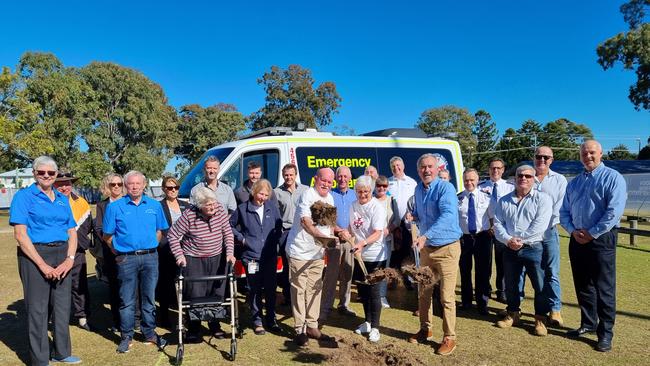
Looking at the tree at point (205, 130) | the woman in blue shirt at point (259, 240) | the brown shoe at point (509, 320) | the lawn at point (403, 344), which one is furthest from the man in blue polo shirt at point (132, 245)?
the tree at point (205, 130)

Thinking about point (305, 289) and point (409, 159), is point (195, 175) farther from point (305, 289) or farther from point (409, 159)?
point (409, 159)

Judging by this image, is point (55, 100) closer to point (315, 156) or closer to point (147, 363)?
point (315, 156)

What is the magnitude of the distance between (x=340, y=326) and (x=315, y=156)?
10.0ft

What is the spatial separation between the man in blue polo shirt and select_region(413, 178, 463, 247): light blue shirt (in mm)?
2936

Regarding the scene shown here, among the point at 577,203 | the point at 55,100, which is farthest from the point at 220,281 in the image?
the point at 55,100

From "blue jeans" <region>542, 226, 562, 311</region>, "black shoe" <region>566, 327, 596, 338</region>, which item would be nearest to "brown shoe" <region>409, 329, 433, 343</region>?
"blue jeans" <region>542, 226, 562, 311</region>

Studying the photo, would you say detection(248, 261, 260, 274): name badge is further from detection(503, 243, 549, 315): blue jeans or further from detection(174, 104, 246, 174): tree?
detection(174, 104, 246, 174): tree

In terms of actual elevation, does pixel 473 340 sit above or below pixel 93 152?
below

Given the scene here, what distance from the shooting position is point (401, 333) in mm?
5281

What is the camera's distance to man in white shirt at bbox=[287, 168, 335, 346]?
4836 millimetres

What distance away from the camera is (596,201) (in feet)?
15.5

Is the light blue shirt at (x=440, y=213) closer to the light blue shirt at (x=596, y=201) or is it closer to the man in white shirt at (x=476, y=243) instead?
the light blue shirt at (x=596, y=201)

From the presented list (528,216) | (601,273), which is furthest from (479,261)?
(601,273)

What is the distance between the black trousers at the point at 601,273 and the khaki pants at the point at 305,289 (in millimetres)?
2855
